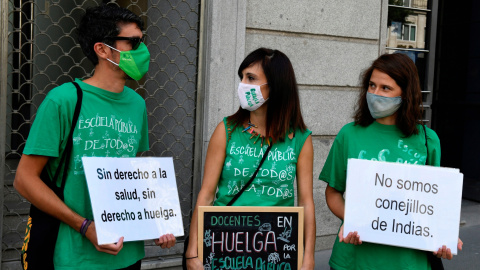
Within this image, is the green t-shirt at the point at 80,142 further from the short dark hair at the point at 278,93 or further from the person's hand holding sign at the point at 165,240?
the short dark hair at the point at 278,93

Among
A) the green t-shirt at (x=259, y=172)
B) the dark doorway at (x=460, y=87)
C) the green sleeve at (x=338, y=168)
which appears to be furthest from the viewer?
the dark doorway at (x=460, y=87)

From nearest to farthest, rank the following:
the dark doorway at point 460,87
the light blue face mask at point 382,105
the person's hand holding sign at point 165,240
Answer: the person's hand holding sign at point 165,240 < the light blue face mask at point 382,105 < the dark doorway at point 460,87

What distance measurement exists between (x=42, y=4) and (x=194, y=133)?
9.89 ft

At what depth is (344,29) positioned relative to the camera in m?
6.21

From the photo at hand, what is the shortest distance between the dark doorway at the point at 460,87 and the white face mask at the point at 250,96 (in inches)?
288

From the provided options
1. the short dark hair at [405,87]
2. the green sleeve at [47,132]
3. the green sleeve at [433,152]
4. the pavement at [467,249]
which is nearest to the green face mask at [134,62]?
the green sleeve at [47,132]

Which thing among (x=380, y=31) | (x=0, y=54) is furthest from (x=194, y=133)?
(x=380, y=31)

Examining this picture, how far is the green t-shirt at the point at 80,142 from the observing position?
250 centimetres

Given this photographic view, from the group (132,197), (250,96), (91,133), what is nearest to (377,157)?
(250,96)

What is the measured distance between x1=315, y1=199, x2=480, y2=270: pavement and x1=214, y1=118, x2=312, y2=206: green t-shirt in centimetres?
315

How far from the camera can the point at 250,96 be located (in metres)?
2.88

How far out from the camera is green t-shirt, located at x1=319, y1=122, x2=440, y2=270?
9.31 ft

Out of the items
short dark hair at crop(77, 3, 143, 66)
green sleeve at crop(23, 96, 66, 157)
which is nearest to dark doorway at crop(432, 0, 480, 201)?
short dark hair at crop(77, 3, 143, 66)

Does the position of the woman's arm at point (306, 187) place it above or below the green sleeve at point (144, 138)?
below
